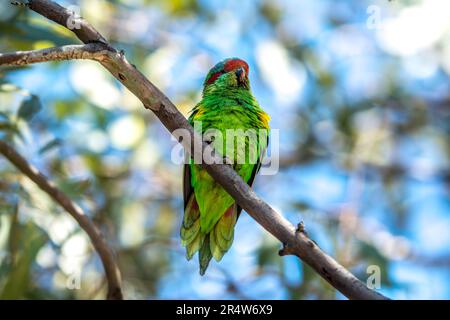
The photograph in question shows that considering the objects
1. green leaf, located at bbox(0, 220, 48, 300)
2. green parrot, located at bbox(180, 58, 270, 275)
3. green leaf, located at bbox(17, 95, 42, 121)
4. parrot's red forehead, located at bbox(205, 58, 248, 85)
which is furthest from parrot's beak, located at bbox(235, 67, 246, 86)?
green leaf, located at bbox(0, 220, 48, 300)

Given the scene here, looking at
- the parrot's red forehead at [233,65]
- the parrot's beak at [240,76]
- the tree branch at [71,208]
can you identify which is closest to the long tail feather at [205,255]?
the tree branch at [71,208]

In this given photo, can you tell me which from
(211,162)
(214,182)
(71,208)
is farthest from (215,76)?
(211,162)

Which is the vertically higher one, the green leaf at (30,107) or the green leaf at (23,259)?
the green leaf at (30,107)

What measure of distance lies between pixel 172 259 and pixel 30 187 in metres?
2.05

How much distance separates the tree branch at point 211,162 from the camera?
2.43 metres

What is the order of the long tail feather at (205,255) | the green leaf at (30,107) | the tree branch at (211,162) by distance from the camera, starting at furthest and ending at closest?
the green leaf at (30,107)
the long tail feather at (205,255)
the tree branch at (211,162)

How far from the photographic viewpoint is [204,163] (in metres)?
2.84

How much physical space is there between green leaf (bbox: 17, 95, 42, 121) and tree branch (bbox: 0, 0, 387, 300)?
1.16 metres

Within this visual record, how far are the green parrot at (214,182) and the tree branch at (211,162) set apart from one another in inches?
29.0

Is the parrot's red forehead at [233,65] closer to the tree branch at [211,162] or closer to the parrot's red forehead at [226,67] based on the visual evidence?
the parrot's red forehead at [226,67]

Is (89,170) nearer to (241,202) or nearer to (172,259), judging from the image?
(172,259)

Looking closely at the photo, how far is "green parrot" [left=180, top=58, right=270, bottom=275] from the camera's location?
3656mm

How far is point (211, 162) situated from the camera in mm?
2840
